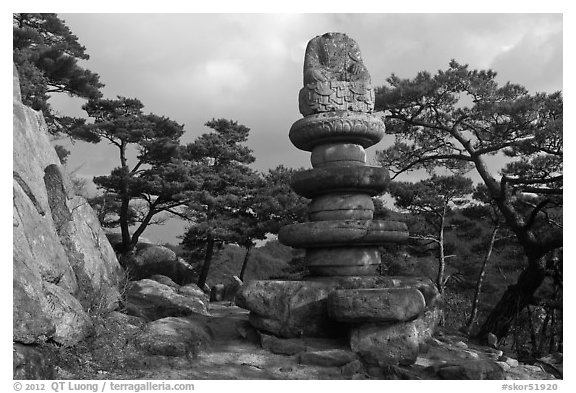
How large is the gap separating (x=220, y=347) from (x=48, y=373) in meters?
2.14

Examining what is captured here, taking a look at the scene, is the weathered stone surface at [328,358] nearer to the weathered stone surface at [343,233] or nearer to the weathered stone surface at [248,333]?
the weathered stone surface at [248,333]

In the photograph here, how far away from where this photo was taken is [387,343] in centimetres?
486

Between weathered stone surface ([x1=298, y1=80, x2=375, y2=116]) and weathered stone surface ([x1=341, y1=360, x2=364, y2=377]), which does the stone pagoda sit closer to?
weathered stone surface ([x1=298, y1=80, x2=375, y2=116])

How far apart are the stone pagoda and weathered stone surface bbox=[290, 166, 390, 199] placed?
0.05ft

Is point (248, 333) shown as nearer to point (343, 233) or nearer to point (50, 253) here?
point (343, 233)

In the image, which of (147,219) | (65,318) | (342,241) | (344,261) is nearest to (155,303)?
(65,318)

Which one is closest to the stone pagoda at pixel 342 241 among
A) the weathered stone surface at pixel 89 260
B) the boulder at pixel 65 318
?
the boulder at pixel 65 318

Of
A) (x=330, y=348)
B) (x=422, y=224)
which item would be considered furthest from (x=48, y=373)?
(x=422, y=224)

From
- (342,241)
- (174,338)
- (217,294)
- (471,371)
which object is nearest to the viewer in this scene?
(471,371)

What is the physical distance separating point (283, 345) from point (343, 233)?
1.67 metres

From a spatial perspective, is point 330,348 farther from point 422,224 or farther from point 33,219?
point 422,224

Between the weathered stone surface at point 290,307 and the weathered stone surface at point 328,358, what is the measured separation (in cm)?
48

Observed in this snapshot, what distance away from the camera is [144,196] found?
1836 cm

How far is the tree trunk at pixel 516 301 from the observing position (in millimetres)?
8781
